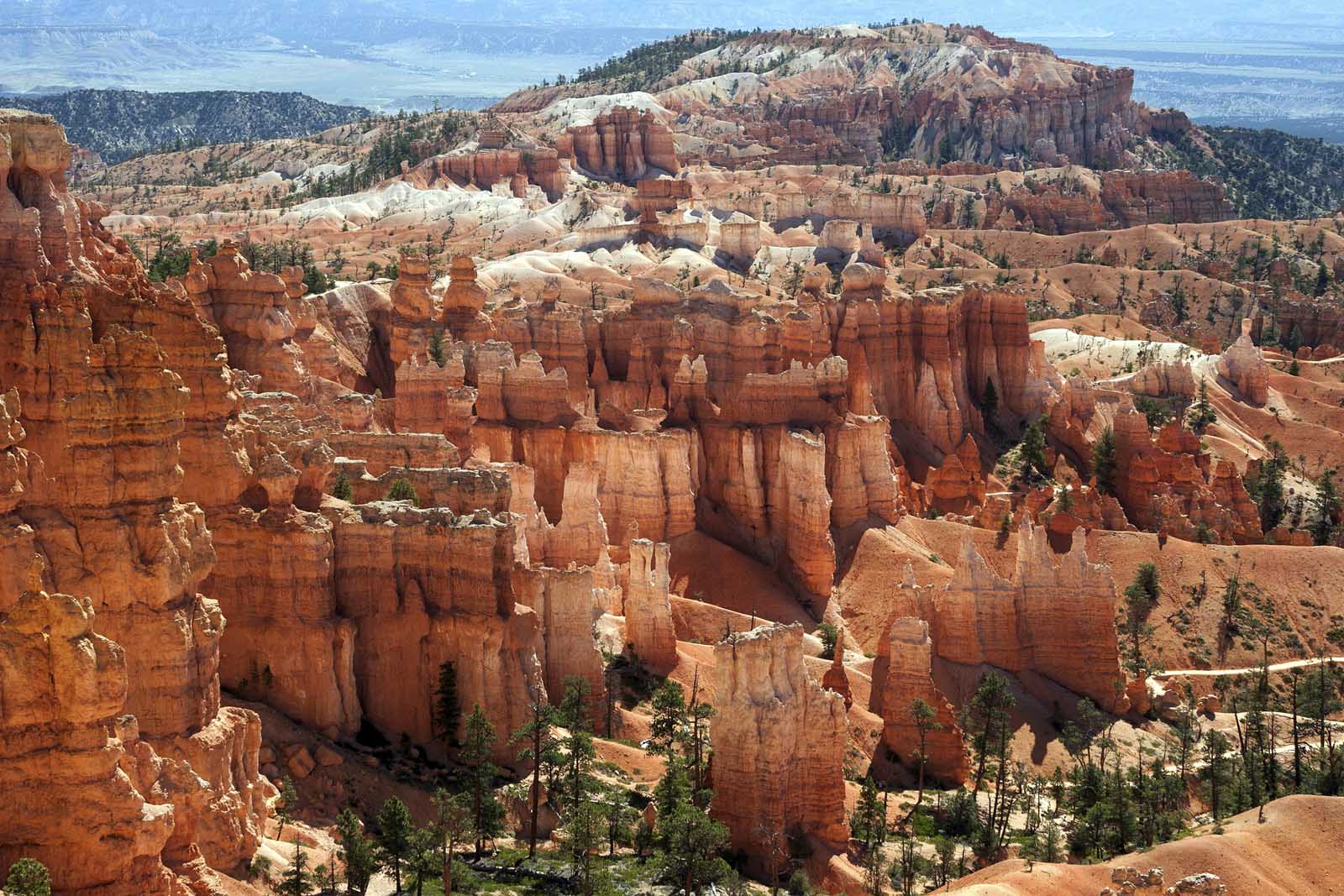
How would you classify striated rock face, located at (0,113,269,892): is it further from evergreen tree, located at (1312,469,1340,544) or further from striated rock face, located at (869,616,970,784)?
evergreen tree, located at (1312,469,1340,544)

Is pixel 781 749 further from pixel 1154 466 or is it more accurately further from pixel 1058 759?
pixel 1154 466

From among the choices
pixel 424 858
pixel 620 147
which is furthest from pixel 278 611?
pixel 620 147

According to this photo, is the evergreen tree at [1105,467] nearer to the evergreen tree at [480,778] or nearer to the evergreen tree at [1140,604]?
the evergreen tree at [1140,604]

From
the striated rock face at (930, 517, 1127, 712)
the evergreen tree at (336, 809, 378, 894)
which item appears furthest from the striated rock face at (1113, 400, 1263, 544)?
the evergreen tree at (336, 809, 378, 894)

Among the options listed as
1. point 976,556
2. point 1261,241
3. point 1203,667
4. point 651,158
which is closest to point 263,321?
point 976,556

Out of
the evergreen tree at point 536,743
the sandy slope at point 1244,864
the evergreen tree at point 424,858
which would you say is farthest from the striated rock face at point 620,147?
the evergreen tree at point 424,858

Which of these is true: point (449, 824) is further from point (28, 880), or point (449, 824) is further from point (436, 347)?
point (436, 347)

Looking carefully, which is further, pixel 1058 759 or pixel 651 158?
pixel 651 158
